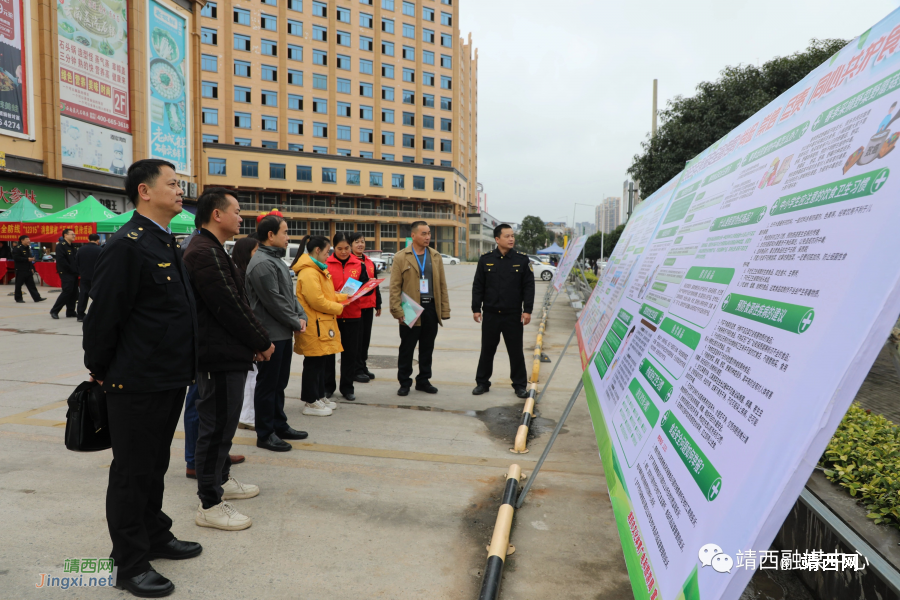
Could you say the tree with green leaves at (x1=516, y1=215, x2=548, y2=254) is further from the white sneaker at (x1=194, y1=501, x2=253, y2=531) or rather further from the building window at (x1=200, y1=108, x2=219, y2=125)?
the white sneaker at (x1=194, y1=501, x2=253, y2=531)

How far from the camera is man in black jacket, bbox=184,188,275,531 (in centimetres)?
319

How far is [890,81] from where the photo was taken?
3.95 ft

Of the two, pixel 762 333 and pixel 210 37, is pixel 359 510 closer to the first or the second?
pixel 762 333

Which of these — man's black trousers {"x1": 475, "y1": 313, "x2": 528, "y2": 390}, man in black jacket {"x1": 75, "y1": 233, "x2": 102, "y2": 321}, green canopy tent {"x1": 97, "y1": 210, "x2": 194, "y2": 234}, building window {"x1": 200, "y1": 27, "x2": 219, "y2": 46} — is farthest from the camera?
building window {"x1": 200, "y1": 27, "x2": 219, "y2": 46}

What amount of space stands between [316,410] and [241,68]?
58.4 m

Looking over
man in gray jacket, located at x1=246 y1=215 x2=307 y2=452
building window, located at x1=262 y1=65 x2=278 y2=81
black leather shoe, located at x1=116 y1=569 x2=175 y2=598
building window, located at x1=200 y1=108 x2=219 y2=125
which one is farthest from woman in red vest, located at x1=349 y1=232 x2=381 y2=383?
building window, located at x1=262 y1=65 x2=278 y2=81

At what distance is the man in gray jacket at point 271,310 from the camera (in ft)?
14.3

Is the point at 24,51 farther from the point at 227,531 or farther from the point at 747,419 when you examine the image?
the point at 747,419

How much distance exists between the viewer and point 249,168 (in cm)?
5628

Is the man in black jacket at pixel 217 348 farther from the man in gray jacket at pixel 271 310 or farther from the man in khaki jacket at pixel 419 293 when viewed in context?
the man in khaki jacket at pixel 419 293

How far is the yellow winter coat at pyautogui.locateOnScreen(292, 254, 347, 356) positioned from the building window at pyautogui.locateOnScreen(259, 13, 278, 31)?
59.8 m

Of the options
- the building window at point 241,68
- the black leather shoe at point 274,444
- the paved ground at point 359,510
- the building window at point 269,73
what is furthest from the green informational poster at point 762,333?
the building window at point 269,73

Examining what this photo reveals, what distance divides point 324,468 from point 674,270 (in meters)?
3.07

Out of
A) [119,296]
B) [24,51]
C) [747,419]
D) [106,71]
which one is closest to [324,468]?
[119,296]
